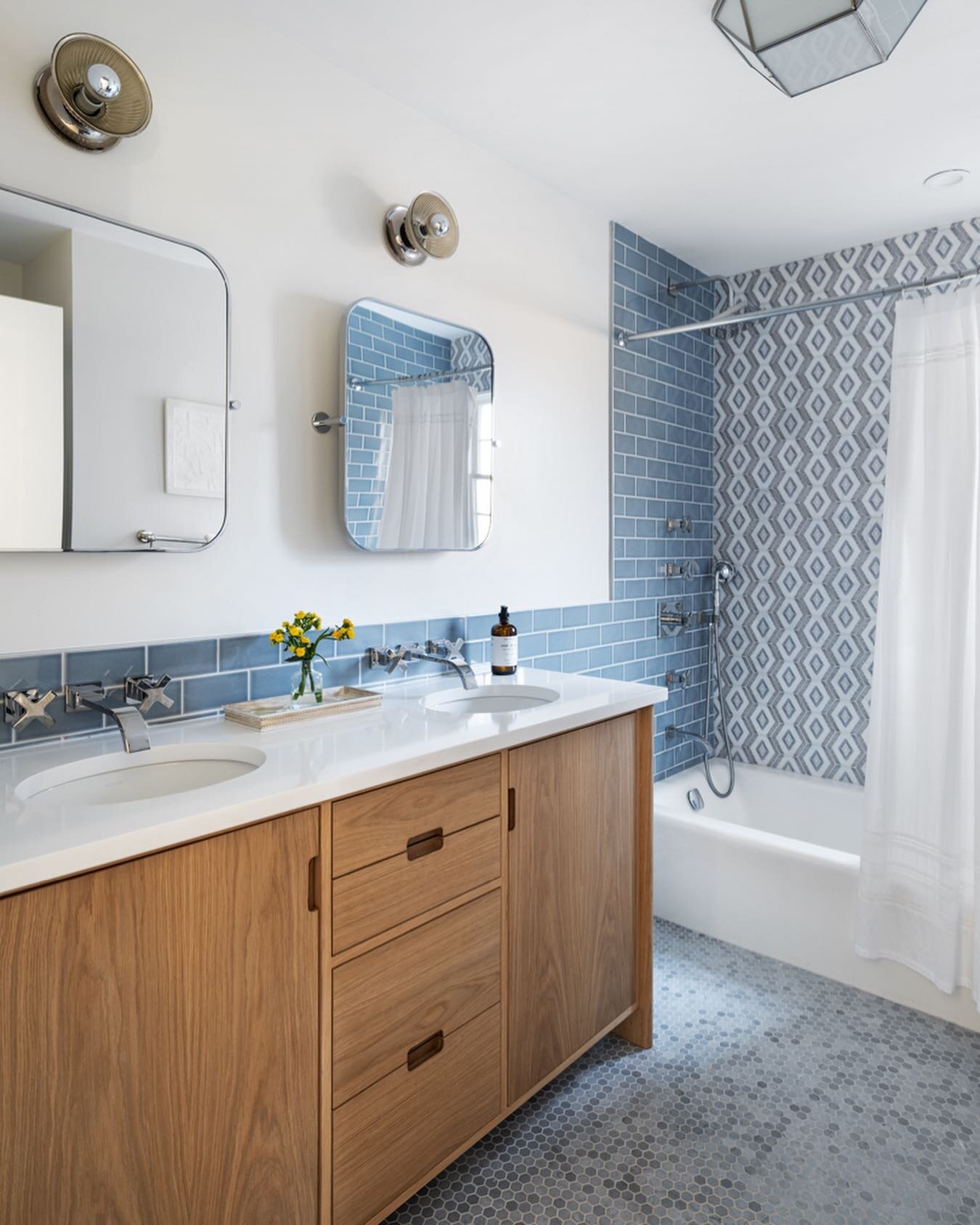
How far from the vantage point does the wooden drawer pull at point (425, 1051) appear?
1485mm

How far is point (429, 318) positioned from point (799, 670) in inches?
86.1

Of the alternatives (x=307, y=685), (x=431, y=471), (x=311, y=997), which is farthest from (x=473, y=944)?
(x=431, y=471)

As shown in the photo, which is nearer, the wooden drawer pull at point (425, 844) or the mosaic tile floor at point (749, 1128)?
the wooden drawer pull at point (425, 844)

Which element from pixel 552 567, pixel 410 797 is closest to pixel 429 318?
pixel 552 567

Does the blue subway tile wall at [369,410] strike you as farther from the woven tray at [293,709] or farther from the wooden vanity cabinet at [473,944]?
the wooden vanity cabinet at [473,944]

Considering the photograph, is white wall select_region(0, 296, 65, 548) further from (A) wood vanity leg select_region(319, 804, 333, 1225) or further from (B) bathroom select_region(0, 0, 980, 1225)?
(A) wood vanity leg select_region(319, 804, 333, 1225)

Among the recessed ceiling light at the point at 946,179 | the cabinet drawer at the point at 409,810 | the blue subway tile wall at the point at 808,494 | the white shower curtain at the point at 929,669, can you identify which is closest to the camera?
the cabinet drawer at the point at 409,810

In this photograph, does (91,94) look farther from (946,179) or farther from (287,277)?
(946,179)

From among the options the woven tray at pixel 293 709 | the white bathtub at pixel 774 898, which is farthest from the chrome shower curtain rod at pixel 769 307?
the woven tray at pixel 293 709

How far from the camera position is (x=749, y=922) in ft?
8.55

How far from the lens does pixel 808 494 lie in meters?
3.34

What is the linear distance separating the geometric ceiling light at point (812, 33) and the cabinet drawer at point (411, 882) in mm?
1724

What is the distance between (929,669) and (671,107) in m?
1.72

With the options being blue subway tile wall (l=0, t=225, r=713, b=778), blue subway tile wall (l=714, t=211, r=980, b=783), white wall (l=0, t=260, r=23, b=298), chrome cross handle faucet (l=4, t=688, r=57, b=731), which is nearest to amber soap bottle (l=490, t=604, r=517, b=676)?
blue subway tile wall (l=0, t=225, r=713, b=778)
